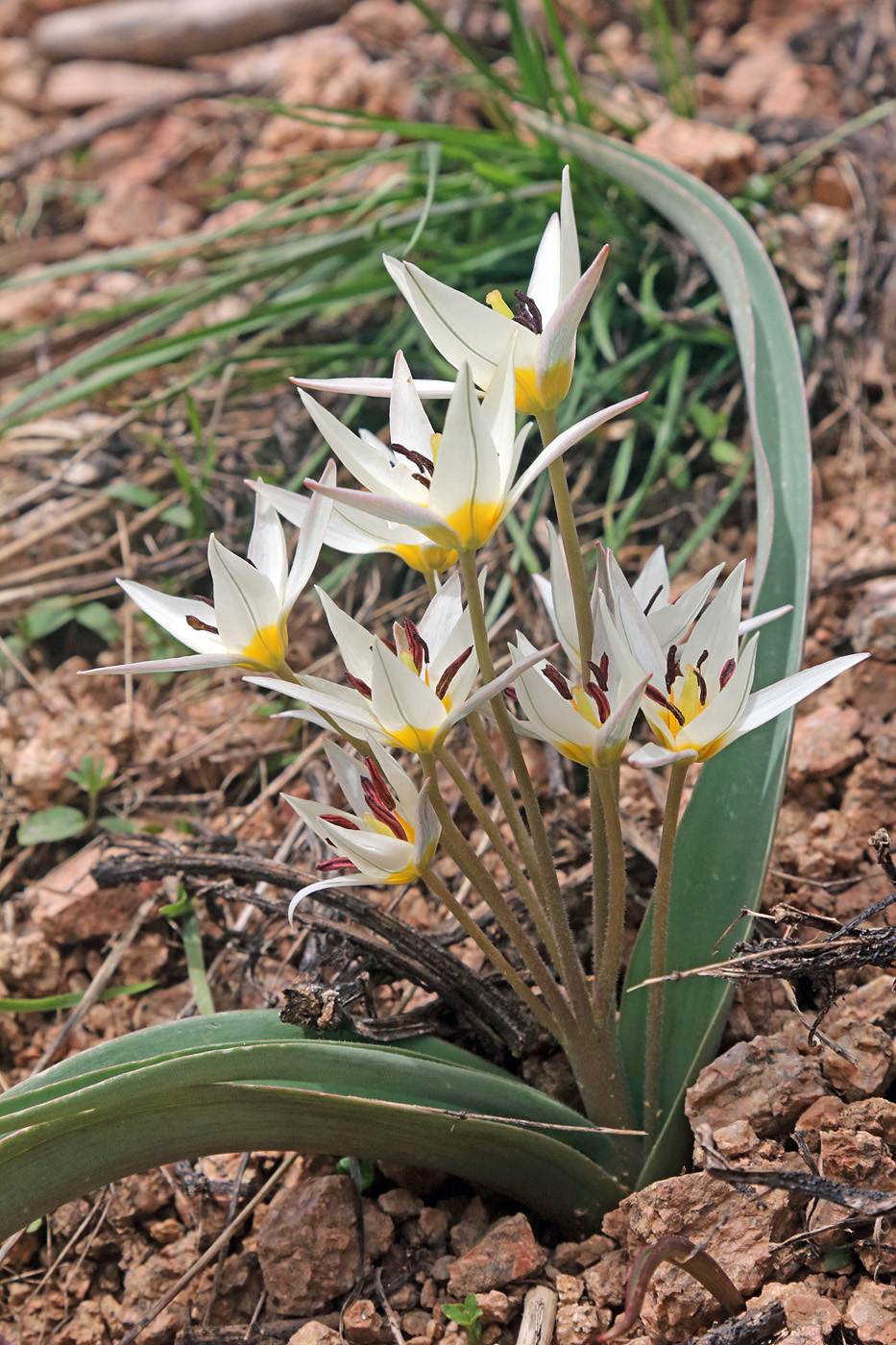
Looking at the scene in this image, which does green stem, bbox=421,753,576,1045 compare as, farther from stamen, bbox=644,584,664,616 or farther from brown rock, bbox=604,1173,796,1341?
stamen, bbox=644,584,664,616

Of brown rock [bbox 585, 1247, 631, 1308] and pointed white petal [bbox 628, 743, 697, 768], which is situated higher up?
pointed white petal [bbox 628, 743, 697, 768]

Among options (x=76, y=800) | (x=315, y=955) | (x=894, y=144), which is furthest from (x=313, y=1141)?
(x=894, y=144)

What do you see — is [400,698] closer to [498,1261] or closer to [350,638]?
[350,638]

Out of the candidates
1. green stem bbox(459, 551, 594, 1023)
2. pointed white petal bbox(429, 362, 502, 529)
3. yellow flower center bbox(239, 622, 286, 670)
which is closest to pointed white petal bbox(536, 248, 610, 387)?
pointed white petal bbox(429, 362, 502, 529)

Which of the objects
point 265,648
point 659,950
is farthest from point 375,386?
point 659,950

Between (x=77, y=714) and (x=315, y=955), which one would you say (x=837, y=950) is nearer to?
(x=315, y=955)
